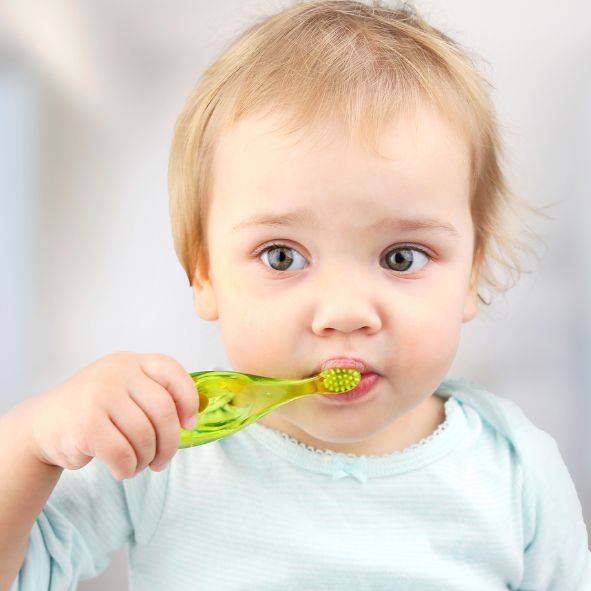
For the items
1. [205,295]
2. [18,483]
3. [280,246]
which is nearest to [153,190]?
[205,295]

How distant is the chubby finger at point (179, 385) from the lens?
29.2 inches

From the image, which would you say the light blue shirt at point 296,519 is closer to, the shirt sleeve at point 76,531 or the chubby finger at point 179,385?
the shirt sleeve at point 76,531

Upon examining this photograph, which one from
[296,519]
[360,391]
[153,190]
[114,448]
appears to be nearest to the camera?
[114,448]

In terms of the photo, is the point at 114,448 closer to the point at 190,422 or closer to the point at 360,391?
the point at 190,422

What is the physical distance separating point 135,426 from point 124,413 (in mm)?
13

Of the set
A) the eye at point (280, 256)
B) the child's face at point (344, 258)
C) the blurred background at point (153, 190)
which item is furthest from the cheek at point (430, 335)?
the blurred background at point (153, 190)

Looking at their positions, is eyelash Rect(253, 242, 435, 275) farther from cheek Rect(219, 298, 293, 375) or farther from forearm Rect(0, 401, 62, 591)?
forearm Rect(0, 401, 62, 591)

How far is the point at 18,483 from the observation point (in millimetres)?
800

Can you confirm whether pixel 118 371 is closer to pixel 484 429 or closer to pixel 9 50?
pixel 484 429

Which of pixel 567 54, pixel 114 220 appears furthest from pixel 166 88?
pixel 567 54

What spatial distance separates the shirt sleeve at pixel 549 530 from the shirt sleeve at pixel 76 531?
0.41 meters

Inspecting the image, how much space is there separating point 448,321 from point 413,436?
18cm

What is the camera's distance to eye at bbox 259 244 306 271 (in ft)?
2.79

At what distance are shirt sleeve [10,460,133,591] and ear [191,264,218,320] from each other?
176 mm
